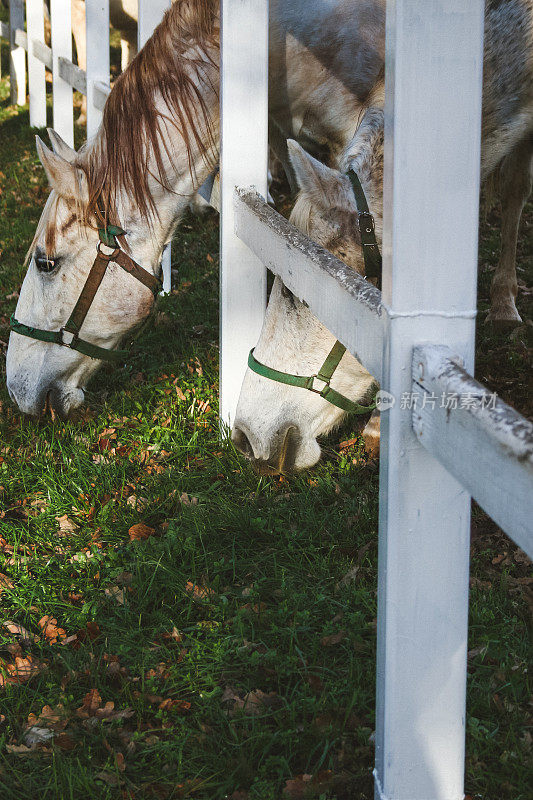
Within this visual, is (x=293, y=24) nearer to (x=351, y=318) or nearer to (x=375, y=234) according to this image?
(x=375, y=234)

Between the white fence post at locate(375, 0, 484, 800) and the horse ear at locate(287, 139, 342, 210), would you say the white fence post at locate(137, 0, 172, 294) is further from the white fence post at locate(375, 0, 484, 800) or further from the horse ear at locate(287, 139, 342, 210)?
the white fence post at locate(375, 0, 484, 800)

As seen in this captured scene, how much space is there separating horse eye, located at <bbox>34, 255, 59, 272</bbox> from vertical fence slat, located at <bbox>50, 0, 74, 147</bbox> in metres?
4.80

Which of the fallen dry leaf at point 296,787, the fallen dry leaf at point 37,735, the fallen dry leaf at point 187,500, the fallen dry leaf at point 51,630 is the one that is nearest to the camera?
the fallen dry leaf at point 296,787

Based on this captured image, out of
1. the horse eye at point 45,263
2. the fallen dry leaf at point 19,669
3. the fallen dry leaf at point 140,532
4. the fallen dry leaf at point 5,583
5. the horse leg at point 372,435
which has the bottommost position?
the fallen dry leaf at point 19,669

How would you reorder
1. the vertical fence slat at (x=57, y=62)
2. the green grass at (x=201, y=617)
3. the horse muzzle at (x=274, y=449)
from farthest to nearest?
the vertical fence slat at (x=57, y=62)
the horse muzzle at (x=274, y=449)
the green grass at (x=201, y=617)

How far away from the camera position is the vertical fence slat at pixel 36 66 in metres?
9.92

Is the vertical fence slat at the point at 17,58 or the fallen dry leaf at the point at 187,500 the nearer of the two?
the fallen dry leaf at the point at 187,500

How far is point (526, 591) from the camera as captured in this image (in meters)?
2.36

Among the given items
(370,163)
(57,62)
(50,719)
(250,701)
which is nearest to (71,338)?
(370,163)

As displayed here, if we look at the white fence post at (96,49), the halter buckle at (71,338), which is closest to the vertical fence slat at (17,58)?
the white fence post at (96,49)

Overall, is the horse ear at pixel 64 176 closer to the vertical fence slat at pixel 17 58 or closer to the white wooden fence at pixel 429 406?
the white wooden fence at pixel 429 406

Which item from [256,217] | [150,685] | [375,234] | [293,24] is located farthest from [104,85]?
[150,685]

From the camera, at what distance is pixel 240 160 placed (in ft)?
10.4

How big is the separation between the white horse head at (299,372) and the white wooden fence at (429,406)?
80cm
